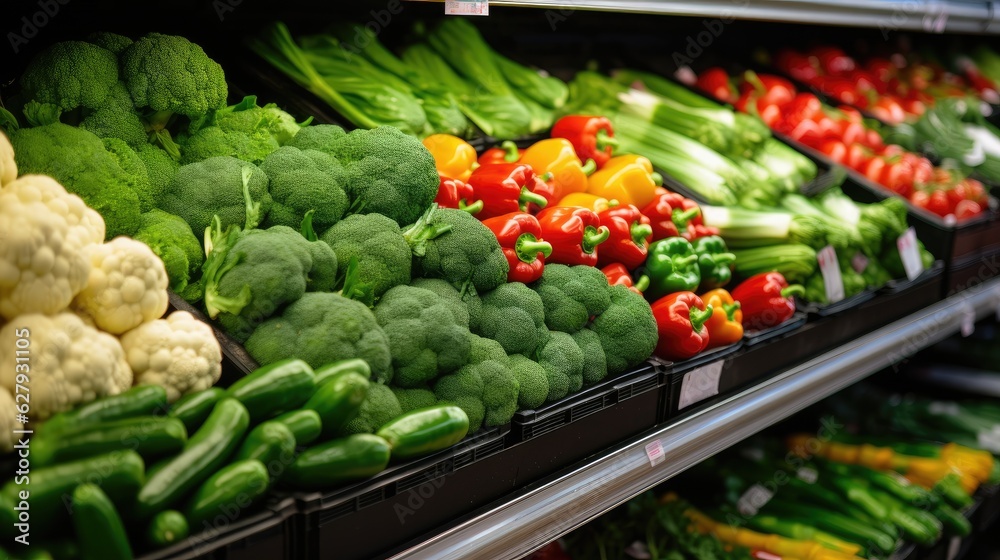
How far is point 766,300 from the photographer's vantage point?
226 centimetres

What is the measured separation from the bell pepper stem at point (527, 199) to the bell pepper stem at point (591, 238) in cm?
14

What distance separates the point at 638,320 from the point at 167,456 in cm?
102

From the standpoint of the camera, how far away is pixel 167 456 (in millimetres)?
1089

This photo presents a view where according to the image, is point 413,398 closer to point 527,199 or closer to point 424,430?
point 424,430

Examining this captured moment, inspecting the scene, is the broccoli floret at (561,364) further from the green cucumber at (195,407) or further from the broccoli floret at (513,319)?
the green cucumber at (195,407)

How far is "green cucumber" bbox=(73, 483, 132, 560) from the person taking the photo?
95 cm

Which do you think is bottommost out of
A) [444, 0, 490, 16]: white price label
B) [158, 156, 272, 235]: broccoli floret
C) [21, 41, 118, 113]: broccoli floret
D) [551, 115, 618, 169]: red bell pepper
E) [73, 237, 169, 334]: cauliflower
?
[73, 237, 169, 334]: cauliflower

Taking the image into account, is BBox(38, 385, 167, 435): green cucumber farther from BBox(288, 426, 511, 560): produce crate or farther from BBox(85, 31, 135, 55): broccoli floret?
BBox(85, 31, 135, 55): broccoli floret

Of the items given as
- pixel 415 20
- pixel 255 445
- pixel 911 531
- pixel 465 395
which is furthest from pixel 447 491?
pixel 911 531

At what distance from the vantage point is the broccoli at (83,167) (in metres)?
1.35

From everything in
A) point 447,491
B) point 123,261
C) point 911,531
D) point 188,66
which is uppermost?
point 188,66

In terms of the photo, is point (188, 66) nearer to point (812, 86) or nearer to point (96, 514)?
point (96, 514)

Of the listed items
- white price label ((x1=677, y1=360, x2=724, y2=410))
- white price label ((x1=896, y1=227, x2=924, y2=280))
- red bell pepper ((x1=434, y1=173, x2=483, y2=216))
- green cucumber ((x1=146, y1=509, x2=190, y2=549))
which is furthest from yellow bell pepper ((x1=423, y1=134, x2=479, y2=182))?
white price label ((x1=896, y1=227, x2=924, y2=280))

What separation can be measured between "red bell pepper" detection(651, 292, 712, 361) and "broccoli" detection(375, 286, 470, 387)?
611 mm
